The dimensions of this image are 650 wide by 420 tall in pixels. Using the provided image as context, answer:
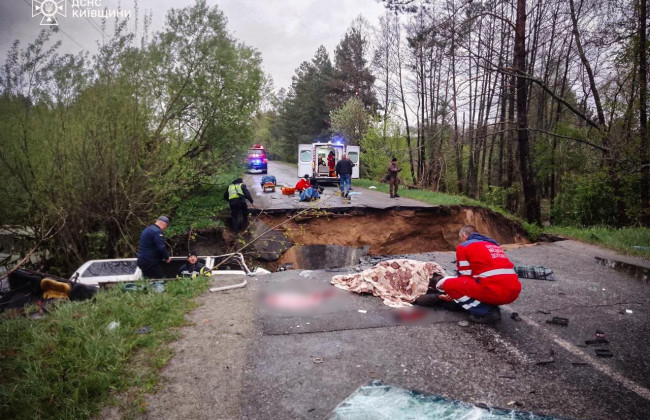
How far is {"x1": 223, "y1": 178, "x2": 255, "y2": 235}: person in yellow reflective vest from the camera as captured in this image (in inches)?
434

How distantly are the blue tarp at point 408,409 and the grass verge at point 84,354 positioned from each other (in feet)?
5.50

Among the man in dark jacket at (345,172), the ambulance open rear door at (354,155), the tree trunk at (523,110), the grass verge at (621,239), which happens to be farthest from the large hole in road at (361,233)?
the ambulance open rear door at (354,155)

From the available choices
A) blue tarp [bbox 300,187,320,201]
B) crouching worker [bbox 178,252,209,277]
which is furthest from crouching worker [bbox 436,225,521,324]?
blue tarp [bbox 300,187,320,201]

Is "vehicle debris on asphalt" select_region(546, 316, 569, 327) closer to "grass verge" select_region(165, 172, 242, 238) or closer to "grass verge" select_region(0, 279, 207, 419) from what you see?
"grass verge" select_region(0, 279, 207, 419)

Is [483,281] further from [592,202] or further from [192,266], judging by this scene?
[592,202]

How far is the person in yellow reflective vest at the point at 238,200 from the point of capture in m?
11.0

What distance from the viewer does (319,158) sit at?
67.7 ft

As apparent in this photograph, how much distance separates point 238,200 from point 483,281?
8291 mm

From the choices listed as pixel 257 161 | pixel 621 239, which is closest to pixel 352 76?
pixel 257 161

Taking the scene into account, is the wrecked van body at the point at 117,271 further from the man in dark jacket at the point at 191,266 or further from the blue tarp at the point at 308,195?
the blue tarp at the point at 308,195

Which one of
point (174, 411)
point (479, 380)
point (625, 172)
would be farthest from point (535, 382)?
point (625, 172)

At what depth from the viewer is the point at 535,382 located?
324 cm

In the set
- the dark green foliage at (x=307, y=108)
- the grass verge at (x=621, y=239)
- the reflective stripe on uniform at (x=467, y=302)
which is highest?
the dark green foliage at (x=307, y=108)

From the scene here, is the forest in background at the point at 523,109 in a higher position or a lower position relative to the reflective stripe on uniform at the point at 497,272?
higher
